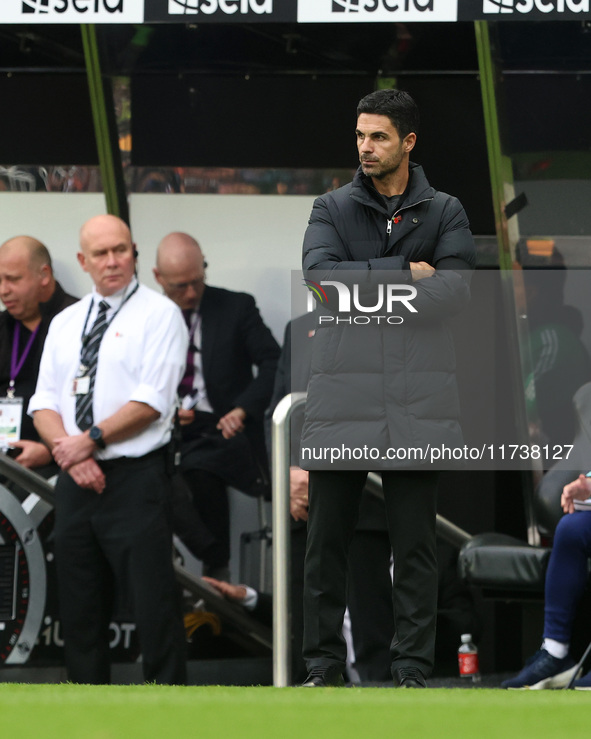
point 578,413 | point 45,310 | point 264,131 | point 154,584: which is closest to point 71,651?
point 154,584

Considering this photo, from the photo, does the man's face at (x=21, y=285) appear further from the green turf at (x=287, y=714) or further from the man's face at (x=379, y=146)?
the green turf at (x=287, y=714)

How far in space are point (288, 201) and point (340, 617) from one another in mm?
3013

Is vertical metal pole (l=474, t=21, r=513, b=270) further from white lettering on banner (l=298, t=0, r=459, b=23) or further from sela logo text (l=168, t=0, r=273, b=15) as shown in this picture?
sela logo text (l=168, t=0, r=273, b=15)

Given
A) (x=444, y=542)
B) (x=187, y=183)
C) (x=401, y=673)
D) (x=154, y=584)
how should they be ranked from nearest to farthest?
(x=401, y=673)
(x=154, y=584)
(x=444, y=542)
(x=187, y=183)

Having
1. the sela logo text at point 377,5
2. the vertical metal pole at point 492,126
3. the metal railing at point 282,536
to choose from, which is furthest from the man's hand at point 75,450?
the vertical metal pole at point 492,126

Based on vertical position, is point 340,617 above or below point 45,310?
below

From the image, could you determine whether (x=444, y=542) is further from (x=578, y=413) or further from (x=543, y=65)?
(x=543, y=65)

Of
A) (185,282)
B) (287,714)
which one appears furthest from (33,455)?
(287,714)

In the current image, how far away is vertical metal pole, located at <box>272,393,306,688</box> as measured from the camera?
4.03 m

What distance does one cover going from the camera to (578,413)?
15.6ft

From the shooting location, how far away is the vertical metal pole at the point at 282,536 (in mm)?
4027

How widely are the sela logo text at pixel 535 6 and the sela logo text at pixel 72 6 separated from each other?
1358 millimetres

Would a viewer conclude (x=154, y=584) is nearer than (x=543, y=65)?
Yes

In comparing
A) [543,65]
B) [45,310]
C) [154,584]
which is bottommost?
[154,584]
